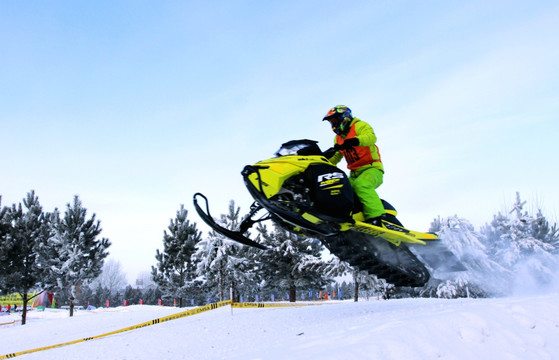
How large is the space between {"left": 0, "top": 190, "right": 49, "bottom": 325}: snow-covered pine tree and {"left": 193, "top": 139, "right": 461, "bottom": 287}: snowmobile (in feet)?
69.1

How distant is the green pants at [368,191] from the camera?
5.95 meters

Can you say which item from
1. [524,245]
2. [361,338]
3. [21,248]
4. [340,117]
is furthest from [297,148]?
[21,248]

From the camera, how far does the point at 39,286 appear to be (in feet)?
77.8

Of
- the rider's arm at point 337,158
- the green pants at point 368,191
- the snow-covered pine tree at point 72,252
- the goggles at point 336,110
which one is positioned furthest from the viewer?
the snow-covered pine tree at point 72,252

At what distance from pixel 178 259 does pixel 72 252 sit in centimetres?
615

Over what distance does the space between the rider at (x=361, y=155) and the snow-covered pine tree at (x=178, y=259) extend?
20.8 m

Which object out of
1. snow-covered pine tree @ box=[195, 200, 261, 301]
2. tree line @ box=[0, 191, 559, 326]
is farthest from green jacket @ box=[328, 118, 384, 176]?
snow-covered pine tree @ box=[195, 200, 261, 301]

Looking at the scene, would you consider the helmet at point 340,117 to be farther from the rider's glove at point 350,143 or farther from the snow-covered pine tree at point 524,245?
the snow-covered pine tree at point 524,245

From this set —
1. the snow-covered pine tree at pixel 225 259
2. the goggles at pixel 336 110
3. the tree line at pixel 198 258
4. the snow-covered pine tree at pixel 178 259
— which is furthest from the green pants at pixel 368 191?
the snow-covered pine tree at pixel 178 259

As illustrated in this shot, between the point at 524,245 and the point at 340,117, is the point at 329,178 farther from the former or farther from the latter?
the point at 524,245

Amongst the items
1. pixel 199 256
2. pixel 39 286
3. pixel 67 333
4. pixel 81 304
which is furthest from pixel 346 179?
pixel 81 304

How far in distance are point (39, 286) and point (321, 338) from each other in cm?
2515

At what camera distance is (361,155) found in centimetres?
620

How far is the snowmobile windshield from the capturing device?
18.2 feet
